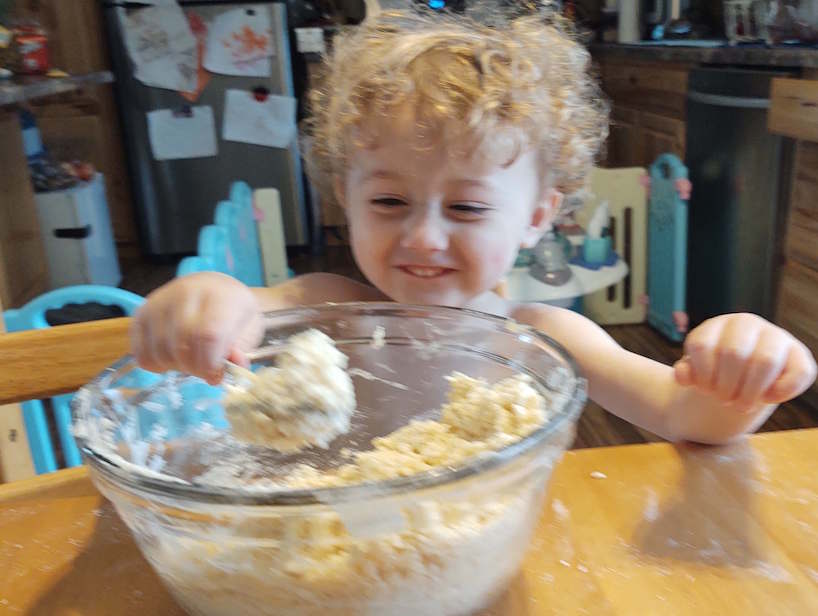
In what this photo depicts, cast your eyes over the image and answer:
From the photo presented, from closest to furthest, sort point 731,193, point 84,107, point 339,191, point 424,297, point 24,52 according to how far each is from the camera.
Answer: point 424,297 → point 339,191 → point 731,193 → point 24,52 → point 84,107

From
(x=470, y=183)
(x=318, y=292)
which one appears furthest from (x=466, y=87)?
(x=318, y=292)

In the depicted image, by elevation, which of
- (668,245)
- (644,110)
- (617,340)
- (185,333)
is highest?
(185,333)

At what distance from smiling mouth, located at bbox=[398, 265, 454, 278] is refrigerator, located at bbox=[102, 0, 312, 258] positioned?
2701 mm

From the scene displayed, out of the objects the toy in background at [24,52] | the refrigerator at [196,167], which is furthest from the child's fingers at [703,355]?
the refrigerator at [196,167]

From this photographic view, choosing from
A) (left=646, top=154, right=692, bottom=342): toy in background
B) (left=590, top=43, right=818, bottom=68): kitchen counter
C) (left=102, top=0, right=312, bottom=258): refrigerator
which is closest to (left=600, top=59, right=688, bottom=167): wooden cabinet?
(left=590, top=43, right=818, bottom=68): kitchen counter

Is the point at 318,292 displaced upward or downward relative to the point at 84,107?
downward

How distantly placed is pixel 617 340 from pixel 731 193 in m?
0.56

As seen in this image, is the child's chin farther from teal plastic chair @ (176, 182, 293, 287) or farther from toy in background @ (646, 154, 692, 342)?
toy in background @ (646, 154, 692, 342)

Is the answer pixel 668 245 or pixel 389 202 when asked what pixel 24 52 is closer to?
pixel 668 245

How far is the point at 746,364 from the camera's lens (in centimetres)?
51

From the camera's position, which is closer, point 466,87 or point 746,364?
point 746,364

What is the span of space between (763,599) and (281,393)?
0.97 ft

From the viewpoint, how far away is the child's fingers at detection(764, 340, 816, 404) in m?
0.51

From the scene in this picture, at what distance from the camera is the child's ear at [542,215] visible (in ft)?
3.00
